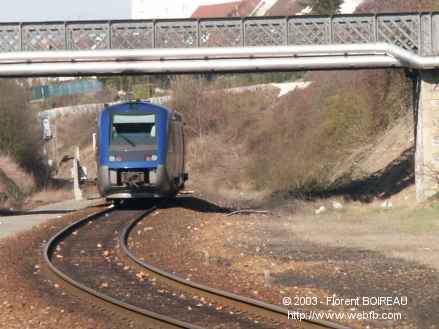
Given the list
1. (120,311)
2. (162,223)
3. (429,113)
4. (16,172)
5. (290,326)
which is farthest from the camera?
(16,172)

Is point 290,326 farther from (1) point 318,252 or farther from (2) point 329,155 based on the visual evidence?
(2) point 329,155

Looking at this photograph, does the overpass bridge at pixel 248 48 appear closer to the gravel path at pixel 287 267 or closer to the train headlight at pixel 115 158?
the train headlight at pixel 115 158

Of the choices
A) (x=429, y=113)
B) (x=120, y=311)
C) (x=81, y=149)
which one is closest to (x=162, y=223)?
(x=429, y=113)

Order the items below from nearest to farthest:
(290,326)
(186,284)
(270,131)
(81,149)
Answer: (290,326) < (186,284) < (270,131) < (81,149)

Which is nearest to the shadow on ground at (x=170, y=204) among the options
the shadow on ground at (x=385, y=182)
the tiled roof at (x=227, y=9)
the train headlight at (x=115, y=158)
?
the train headlight at (x=115, y=158)

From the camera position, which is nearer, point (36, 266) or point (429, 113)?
point (36, 266)

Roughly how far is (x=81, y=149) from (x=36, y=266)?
197ft

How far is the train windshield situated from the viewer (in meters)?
24.2

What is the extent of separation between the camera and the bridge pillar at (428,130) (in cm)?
2406

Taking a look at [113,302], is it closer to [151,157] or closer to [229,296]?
[229,296]

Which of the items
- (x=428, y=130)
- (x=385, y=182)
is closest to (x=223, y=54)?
(x=428, y=130)

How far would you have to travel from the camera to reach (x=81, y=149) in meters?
73.9

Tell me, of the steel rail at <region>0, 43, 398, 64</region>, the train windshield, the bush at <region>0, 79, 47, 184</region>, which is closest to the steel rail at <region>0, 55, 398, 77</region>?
the steel rail at <region>0, 43, 398, 64</region>

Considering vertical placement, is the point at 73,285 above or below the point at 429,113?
below
